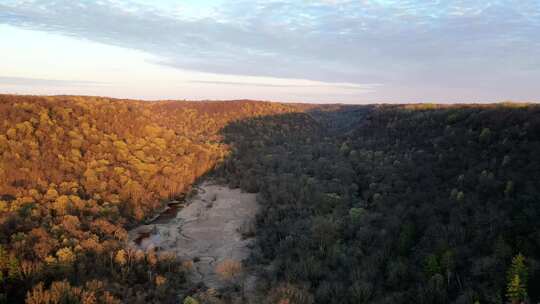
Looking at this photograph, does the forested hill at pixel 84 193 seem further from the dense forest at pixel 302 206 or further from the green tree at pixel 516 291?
the green tree at pixel 516 291

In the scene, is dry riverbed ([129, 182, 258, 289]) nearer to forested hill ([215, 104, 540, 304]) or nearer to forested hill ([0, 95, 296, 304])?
forested hill ([0, 95, 296, 304])

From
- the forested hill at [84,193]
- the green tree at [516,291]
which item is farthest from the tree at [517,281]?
the forested hill at [84,193]

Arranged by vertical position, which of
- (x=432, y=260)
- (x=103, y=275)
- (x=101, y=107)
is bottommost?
(x=103, y=275)

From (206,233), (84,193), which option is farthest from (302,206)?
(84,193)

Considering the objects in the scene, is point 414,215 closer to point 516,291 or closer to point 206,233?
point 516,291

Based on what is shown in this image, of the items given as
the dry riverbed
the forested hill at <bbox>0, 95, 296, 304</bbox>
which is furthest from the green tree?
the forested hill at <bbox>0, 95, 296, 304</bbox>

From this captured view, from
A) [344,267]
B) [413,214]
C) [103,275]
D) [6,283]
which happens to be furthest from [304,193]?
[6,283]

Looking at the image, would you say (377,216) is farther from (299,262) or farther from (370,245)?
(299,262)
